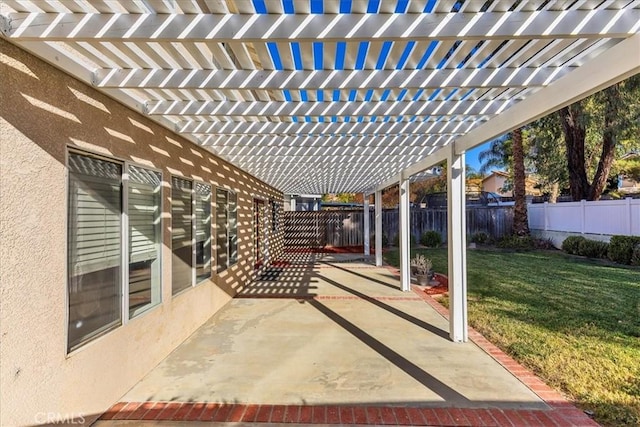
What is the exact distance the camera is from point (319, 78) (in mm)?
3176

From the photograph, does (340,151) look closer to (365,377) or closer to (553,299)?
(365,377)

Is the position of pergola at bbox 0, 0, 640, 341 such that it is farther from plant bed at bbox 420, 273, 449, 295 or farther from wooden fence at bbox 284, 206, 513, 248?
wooden fence at bbox 284, 206, 513, 248

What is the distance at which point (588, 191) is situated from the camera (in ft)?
50.4

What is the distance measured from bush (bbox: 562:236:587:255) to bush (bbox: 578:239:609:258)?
19 cm

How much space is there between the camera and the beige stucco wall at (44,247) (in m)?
2.25

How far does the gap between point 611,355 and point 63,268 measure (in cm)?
627

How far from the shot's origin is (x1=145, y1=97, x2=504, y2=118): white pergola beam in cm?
390

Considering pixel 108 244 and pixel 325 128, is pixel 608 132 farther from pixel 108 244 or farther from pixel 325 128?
pixel 108 244

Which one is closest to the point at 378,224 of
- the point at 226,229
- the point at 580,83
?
the point at 226,229

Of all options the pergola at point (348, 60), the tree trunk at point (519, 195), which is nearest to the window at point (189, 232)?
the pergola at point (348, 60)

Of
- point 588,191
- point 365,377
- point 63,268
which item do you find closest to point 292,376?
point 365,377

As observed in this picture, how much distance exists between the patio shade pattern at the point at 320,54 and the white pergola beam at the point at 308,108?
13 mm

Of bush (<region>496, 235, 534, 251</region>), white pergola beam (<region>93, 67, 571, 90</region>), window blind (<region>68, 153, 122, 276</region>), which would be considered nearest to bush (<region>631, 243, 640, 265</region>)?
bush (<region>496, 235, 534, 251</region>)

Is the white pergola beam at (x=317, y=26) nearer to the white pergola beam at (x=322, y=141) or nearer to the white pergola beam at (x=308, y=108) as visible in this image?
the white pergola beam at (x=308, y=108)
